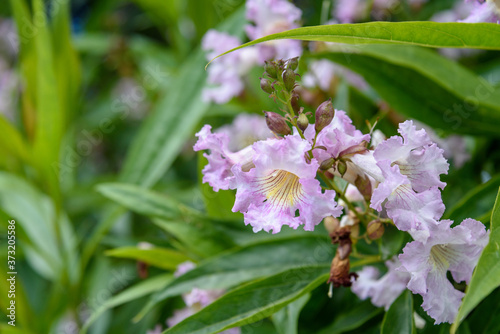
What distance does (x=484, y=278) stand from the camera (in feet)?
1.55

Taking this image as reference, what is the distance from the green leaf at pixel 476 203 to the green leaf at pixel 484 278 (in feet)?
0.81

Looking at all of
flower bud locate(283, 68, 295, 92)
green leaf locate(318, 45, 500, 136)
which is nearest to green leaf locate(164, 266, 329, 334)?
flower bud locate(283, 68, 295, 92)

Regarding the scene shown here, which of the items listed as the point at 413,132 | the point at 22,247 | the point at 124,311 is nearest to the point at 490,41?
the point at 413,132

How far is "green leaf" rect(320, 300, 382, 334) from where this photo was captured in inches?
31.8

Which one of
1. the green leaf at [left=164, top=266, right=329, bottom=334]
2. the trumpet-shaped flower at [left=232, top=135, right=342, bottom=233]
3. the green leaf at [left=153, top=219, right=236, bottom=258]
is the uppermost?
the trumpet-shaped flower at [left=232, top=135, right=342, bottom=233]

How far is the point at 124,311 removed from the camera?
1.36m

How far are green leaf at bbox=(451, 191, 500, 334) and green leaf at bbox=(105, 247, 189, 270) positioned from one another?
58 cm

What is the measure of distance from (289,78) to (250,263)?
334mm

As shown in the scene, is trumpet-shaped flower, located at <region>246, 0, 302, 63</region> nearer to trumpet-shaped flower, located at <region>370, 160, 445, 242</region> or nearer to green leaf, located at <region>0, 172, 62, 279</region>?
trumpet-shaped flower, located at <region>370, 160, 445, 242</region>

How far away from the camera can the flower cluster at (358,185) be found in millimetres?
565

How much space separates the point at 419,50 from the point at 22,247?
1.14 metres

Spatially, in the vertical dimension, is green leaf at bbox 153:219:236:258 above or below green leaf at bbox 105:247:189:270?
above

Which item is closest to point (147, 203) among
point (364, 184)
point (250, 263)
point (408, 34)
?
point (250, 263)

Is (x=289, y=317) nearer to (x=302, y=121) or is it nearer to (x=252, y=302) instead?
(x=252, y=302)
